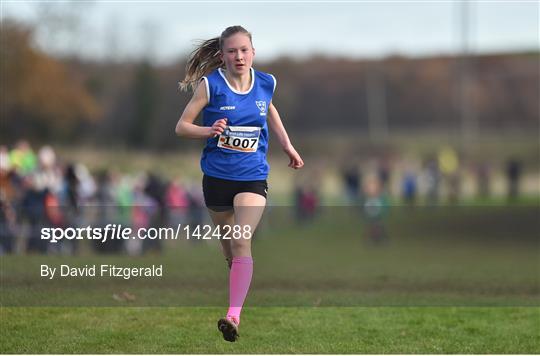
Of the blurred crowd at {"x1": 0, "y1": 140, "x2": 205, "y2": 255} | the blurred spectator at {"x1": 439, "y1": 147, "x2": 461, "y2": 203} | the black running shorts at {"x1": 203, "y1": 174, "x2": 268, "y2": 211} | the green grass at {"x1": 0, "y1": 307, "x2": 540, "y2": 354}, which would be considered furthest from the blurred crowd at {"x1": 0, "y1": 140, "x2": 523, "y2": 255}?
the blurred spectator at {"x1": 439, "y1": 147, "x2": 461, "y2": 203}

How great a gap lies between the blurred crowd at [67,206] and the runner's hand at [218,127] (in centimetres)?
337

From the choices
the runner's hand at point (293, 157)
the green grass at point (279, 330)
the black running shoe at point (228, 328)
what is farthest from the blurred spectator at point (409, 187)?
the black running shoe at point (228, 328)

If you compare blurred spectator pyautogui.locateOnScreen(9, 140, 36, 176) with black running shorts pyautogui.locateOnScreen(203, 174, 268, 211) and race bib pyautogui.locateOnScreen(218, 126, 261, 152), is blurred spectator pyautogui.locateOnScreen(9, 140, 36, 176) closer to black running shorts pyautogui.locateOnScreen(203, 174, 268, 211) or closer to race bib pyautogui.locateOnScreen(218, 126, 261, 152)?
black running shorts pyautogui.locateOnScreen(203, 174, 268, 211)

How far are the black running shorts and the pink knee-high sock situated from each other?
477 millimetres

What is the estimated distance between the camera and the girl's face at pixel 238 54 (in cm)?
752

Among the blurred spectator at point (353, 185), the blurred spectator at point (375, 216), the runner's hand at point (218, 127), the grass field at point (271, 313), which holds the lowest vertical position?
the blurred spectator at point (353, 185)

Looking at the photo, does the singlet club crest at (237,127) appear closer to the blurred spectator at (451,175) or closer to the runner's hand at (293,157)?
the runner's hand at (293,157)

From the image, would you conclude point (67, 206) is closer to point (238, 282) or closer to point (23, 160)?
point (23, 160)

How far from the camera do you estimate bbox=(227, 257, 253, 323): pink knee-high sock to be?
748 cm

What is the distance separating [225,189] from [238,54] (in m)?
1.02

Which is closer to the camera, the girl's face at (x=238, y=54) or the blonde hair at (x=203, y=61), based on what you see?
the girl's face at (x=238, y=54)

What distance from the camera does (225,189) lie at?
25.5ft

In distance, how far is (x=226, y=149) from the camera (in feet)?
25.2

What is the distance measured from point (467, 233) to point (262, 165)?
19.7 meters
